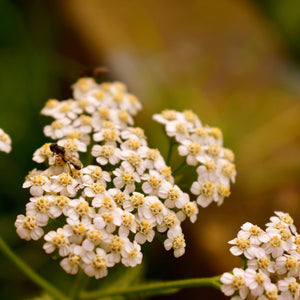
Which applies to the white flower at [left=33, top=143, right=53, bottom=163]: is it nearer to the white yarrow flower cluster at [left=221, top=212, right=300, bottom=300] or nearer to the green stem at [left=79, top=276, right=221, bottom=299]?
the green stem at [left=79, top=276, right=221, bottom=299]

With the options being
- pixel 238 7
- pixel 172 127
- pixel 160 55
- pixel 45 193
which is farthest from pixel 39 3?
pixel 45 193

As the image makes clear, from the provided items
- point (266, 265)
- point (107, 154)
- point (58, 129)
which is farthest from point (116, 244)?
point (58, 129)

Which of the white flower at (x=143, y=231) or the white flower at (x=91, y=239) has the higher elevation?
the white flower at (x=143, y=231)

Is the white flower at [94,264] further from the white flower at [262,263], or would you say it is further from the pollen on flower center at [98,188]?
the white flower at [262,263]

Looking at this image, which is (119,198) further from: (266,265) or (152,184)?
(266,265)

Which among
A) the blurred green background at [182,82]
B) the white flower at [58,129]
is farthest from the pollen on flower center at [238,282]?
the blurred green background at [182,82]

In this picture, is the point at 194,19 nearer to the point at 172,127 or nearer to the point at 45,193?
the point at 172,127
